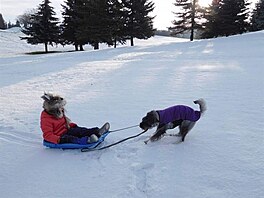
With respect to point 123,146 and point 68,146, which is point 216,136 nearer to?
point 123,146

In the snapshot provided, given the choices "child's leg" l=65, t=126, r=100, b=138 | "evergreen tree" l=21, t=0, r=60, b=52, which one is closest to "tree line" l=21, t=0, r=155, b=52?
"evergreen tree" l=21, t=0, r=60, b=52

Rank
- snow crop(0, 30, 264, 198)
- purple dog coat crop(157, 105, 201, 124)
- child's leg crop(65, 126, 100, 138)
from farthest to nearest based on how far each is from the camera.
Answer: child's leg crop(65, 126, 100, 138) < purple dog coat crop(157, 105, 201, 124) < snow crop(0, 30, 264, 198)

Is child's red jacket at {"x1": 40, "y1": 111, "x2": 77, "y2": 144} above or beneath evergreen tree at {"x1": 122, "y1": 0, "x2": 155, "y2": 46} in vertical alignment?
beneath

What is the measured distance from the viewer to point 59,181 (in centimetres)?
307

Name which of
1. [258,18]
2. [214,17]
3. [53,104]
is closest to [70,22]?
[214,17]

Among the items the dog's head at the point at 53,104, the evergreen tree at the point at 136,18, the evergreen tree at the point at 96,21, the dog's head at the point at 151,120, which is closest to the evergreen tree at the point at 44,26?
the evergreen tree at the point at 96,21

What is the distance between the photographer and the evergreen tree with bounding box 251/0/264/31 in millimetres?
32906

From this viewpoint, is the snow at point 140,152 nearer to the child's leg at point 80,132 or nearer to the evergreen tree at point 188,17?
the child's leg at point 80,132

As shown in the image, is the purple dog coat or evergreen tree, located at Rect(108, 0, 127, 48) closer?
the purple dog coat

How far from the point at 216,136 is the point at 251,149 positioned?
62 centimetres

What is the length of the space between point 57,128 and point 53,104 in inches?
14.8

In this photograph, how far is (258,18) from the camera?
33594mm

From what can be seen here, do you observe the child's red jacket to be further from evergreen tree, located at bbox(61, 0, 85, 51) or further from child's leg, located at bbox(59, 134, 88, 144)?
evergreen tree, located at bbox(61, 0, 85, 51)

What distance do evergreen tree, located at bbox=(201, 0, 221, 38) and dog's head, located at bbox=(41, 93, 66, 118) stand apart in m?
28.6
